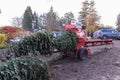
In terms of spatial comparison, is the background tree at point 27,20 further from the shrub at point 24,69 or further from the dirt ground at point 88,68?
the shrub at point 24,69

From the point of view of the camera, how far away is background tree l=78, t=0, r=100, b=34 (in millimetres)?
48875

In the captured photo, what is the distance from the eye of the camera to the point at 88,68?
9.71 meters

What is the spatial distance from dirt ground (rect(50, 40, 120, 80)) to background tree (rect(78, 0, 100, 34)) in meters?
36.5

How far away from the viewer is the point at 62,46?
33.6 feet

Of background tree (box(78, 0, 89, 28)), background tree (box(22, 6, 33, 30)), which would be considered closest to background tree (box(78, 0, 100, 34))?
background tree (box(78, 0, 89, 28))

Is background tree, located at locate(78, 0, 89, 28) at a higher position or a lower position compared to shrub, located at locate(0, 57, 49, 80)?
higher

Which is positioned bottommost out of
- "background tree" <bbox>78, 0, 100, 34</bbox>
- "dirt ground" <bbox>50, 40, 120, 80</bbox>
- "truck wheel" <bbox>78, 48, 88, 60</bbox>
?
"dirt ground" <bbox>50, 40, 120, 80</bbox>

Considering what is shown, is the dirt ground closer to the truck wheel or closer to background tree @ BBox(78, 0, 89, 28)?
the truck wheel

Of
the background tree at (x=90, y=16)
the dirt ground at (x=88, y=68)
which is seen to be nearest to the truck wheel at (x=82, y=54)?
the dirt ground at (x=88, y=68)

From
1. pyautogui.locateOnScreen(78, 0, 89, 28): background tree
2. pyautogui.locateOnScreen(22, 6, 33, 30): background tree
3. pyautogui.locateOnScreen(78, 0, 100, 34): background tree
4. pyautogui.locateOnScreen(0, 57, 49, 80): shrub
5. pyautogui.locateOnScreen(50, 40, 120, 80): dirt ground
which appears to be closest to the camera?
pyautogui.locateOnScreen(0, 57, 49, 80): shrub

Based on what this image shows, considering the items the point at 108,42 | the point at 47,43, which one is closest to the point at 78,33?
the point at 47,43

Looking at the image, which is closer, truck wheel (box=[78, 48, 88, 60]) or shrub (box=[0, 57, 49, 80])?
shrub (box=[0, 57, 49, 80])

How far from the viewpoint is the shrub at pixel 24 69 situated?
6.10 m

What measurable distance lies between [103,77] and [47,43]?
7.76 feet
